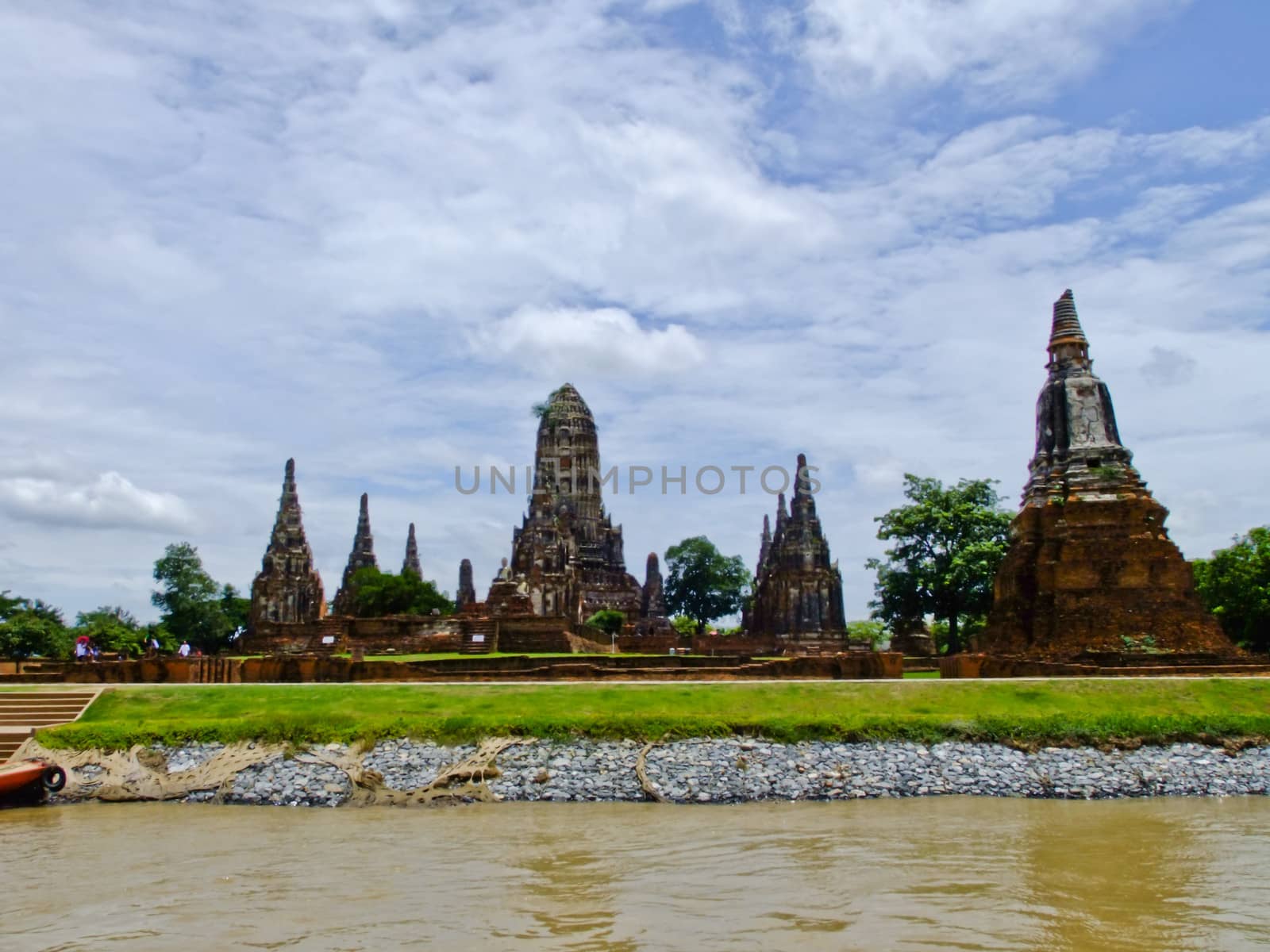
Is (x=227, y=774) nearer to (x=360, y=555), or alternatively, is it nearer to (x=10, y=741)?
(x=10, y=741)

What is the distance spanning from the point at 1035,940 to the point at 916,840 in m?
4.41

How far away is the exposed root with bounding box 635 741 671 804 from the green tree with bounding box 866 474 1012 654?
93.2 feet

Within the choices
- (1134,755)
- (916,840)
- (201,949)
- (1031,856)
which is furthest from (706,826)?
(1134,755)

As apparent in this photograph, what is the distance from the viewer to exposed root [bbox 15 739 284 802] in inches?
645

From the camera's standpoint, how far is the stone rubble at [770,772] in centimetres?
1633

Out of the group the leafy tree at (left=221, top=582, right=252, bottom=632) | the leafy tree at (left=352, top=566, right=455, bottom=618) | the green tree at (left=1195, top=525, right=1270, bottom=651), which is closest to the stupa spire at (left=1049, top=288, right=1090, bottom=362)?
the green tree at (left=1195, top=525, right=1270, bottom=651)

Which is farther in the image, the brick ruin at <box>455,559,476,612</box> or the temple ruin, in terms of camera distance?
the brick ruin at <box>455,559,476,612</box>

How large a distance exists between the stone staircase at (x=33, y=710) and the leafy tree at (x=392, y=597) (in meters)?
32.0

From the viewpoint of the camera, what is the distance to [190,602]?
6119 cm

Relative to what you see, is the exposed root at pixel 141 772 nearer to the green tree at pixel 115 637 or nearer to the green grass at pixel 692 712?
the green grass at pixel 692 712

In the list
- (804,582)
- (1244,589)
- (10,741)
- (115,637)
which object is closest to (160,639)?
(115,637)

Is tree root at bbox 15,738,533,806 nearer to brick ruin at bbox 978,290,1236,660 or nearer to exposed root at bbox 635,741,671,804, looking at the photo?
exposed root at bbox 635,741,671,804

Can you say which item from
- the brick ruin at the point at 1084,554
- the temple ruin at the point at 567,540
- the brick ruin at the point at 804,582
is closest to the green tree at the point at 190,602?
the temple ruin at the point at 567,540

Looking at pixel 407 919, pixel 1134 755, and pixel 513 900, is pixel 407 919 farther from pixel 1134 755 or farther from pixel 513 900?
pixel 1134 755
